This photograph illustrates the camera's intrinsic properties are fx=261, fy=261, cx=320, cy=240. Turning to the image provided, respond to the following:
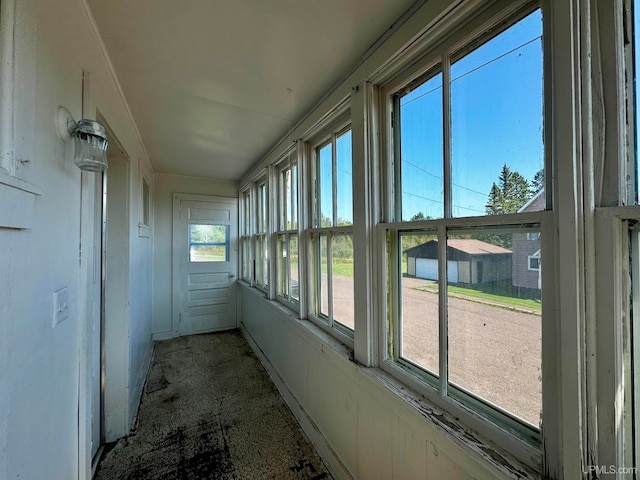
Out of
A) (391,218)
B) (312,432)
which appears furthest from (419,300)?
(312,432)

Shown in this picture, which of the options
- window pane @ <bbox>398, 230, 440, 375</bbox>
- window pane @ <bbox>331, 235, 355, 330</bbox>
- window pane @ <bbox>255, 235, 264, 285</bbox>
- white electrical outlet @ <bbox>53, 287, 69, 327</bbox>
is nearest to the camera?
white electrical outlet @ <bbox>53, 287, 69, 327</bbox>

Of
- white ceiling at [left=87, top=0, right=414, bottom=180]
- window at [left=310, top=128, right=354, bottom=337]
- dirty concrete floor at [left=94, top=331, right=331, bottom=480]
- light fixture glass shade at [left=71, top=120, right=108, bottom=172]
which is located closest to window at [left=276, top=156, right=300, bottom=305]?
window at [left=310, top=128, right=354, bottom=337]

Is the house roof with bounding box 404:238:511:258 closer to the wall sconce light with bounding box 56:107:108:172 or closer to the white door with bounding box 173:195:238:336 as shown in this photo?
the wall sconce light with bounding box 56:107:108:172

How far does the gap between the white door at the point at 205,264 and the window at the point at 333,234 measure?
2496 millimetres

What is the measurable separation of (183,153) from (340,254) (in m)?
2.29

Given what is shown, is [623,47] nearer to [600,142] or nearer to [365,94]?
[600,142]

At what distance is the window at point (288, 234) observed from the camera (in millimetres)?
2371

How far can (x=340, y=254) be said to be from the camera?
1745 mm

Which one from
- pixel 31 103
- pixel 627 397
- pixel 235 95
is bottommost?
pixel 627 397

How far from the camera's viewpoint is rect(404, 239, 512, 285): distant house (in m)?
0.88

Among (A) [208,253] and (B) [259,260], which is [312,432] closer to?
(B) [259,260]

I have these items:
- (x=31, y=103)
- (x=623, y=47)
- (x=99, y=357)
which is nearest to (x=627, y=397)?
(x=623, y=47)

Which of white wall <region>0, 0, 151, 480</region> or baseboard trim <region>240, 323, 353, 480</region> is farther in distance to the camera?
baseboard trim <region>240, 323, 353, 480</region>

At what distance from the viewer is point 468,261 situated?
0.98m
